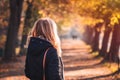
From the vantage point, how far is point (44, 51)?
21.4 ft

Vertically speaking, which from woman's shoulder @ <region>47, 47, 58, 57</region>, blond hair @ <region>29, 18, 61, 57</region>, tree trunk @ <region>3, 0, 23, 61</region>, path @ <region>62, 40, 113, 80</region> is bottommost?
path @ <region>62, 40, 113, 80</region>

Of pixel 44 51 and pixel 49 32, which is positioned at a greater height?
pixel 49 32

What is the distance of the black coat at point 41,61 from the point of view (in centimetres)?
638

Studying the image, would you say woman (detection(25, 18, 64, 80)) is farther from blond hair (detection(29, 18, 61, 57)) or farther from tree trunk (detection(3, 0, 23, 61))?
tree trunk (detection(3, 0, 23, 61))


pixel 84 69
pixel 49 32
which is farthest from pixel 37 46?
pixel 84 69

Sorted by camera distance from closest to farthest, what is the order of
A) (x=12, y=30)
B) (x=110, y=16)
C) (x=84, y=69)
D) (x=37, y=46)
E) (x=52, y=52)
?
(x=52, y=52) → (x=37, y=46) → (x=84, y=69) → (x=110, y=16) → (x=12, y=30)

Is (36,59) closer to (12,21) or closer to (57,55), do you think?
(57,55)

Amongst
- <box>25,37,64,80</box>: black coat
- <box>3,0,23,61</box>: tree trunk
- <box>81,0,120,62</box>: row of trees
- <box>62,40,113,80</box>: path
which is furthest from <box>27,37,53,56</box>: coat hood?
<box>3,0,23,61</box>: tree trunk

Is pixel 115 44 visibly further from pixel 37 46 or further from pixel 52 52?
pixel 52 52

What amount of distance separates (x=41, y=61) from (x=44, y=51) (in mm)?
161

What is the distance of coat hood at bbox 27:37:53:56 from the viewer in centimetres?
655

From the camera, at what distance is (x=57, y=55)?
6.42 metres

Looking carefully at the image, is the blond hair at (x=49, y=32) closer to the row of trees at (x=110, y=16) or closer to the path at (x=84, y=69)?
the path at (x=84, y=69)

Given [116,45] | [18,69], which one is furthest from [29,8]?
[18,69]
